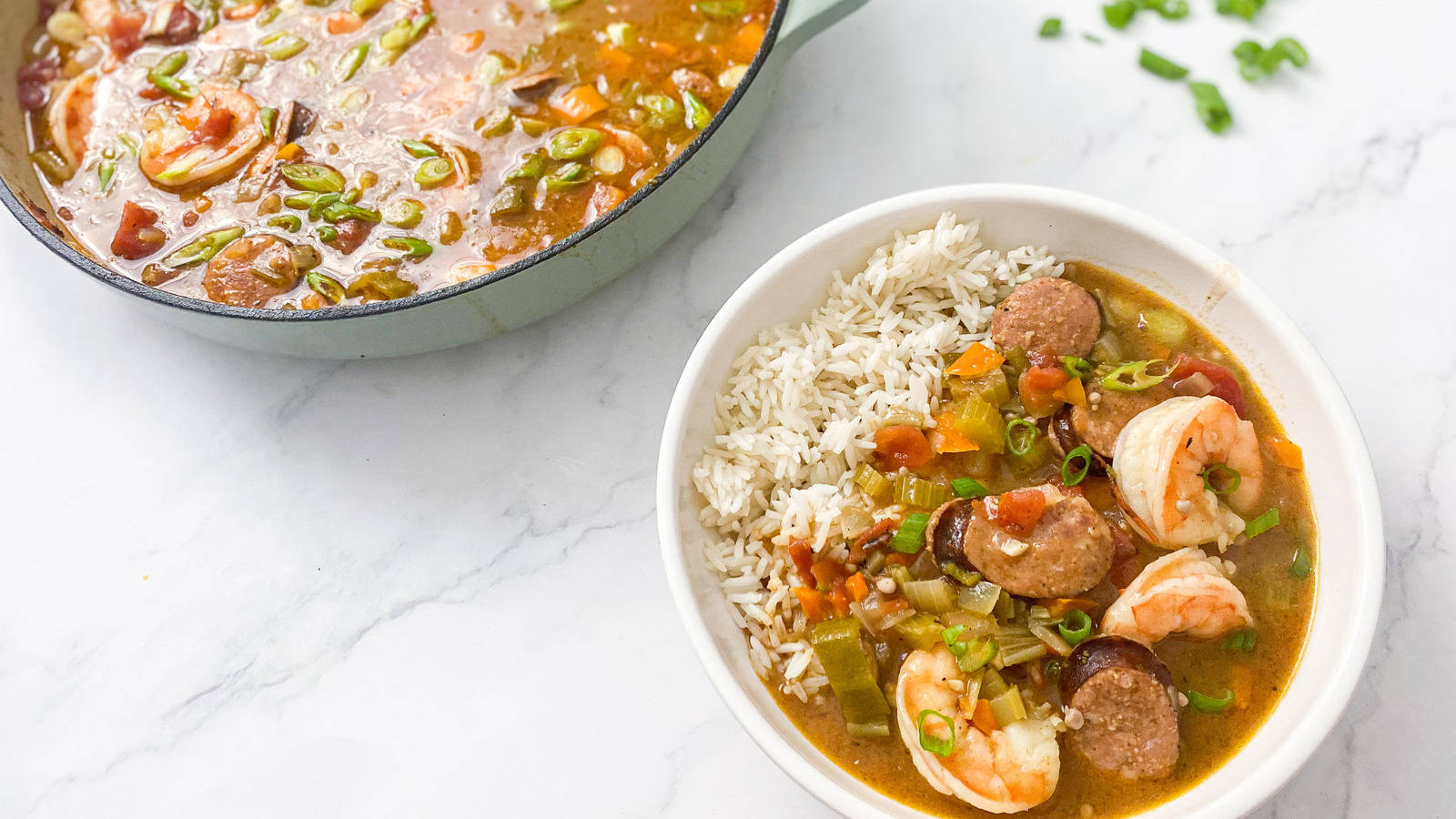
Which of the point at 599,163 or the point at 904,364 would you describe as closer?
the point at 904,364

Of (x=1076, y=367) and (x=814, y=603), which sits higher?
(x=1076, y=367)

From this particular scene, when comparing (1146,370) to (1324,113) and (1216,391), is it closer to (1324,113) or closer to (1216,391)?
(1216,391)

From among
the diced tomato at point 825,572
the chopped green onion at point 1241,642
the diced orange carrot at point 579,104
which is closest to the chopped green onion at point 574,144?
the diced orange carrot at point 579,104

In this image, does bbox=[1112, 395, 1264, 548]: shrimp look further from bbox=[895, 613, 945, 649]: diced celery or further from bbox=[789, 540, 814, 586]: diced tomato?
bbox=[789, 540, 814, 586]: diced tomato

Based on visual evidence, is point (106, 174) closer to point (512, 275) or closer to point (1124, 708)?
Answer: point (512, 275)

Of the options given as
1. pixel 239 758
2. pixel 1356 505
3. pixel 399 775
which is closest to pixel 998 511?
pixel 1356 505

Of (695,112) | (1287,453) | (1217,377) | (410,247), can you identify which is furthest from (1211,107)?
(410,247)
